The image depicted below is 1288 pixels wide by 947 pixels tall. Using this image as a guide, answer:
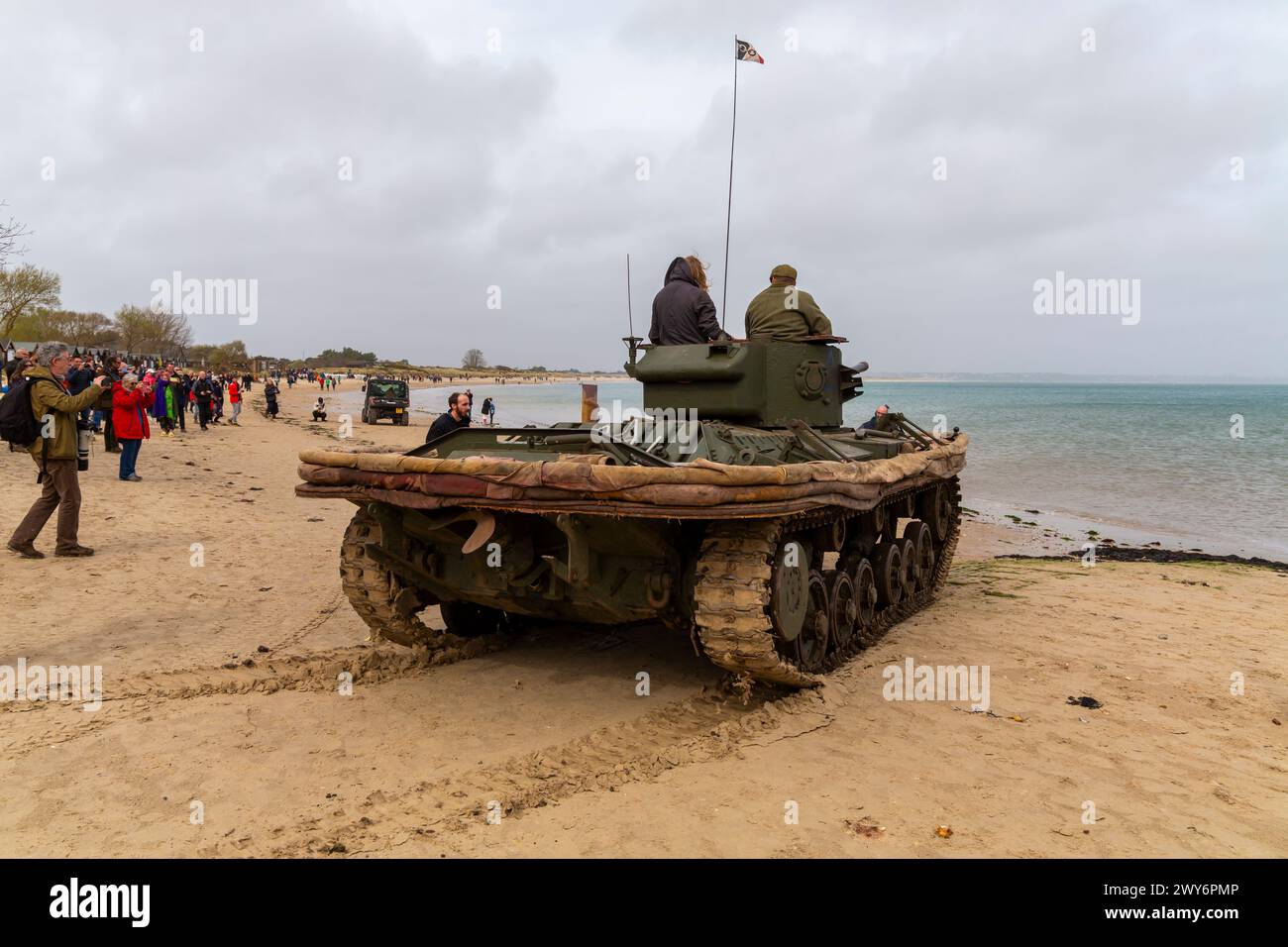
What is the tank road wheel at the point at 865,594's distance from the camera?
23.9 ft

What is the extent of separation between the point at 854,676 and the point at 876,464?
148 centimetres

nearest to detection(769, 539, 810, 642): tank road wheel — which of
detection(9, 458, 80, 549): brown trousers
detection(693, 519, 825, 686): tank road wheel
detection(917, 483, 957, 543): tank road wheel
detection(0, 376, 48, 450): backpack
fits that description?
detection(693, 519, 825, 686): tank road wheel

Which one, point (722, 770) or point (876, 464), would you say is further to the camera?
point (876, 464)

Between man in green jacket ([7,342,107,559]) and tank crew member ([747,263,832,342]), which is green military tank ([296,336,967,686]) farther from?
man in green jacket ([7,342,107,559])

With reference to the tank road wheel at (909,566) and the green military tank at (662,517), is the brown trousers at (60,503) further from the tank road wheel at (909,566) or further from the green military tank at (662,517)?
the tank road wheel at (909,566)

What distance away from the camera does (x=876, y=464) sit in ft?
21.1

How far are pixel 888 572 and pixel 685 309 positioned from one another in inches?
110

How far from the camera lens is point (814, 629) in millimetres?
6430

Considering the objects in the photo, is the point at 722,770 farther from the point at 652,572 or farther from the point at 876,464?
the point at 876,464

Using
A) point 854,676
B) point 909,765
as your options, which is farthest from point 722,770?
point 854,676

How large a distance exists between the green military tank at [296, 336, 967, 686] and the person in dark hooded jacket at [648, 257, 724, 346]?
24cm

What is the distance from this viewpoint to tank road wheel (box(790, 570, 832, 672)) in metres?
6.30

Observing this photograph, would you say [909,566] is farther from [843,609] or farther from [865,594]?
[843,609]
